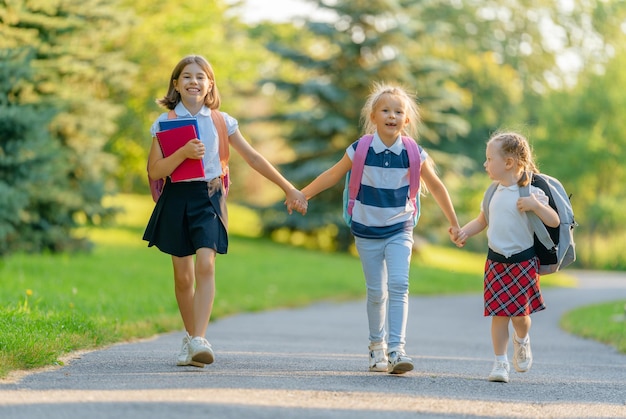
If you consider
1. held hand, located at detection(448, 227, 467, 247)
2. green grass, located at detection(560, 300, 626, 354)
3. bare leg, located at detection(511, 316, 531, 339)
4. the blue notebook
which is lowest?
green grass, located at detection(560, 300, 626, 354)

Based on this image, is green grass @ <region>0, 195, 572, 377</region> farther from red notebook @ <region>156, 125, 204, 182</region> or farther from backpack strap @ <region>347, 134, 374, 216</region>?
backpack strap @ <region>347, 134, 374, 216</region>

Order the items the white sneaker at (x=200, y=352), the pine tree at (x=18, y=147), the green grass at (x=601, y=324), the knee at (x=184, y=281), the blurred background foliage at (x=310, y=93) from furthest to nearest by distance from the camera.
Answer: the blurred background foliage at (x=310, y=93) < the pine tree at (x=18, y=147) < the green grass at (x=601, y=324) < the knee at (x=184, y=281) < the white sneaker at (x=200, y=352)

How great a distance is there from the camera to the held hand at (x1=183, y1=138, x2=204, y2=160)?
6766mm

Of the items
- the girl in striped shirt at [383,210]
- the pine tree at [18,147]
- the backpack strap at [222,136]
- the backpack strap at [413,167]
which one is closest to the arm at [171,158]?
the backpack strap at [222,136]

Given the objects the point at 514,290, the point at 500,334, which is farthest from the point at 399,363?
the point at 514,290

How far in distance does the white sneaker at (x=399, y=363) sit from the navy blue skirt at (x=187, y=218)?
1.30 meters

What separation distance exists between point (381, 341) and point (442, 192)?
1.13 meters

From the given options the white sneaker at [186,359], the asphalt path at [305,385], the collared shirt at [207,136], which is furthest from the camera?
the collared shirt at [207,136]

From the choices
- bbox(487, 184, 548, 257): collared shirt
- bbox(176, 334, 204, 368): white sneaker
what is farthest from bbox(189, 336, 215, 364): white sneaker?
bbox(487, 184, 548, 257): collared shirt

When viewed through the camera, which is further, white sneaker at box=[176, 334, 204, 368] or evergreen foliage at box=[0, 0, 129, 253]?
evergreen foliage at box=[0, 0, 129, 253]

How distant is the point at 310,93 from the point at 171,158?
24.4m

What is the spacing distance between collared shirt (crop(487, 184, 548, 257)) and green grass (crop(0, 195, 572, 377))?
272 cm

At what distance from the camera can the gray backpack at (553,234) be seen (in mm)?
6910

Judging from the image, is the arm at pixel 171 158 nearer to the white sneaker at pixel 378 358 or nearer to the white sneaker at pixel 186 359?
the white sneaker at pixel 186 359
